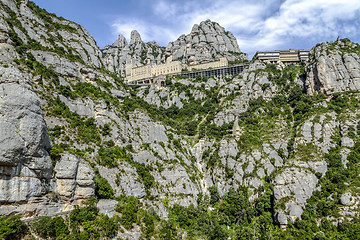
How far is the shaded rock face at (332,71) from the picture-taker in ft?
292

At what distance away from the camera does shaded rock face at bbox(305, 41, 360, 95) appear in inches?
3509

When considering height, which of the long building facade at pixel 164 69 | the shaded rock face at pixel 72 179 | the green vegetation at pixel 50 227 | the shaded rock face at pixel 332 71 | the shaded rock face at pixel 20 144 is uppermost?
the long building facade at pixel 164 69

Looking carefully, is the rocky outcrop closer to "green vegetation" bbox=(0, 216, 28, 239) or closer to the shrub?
the shrub

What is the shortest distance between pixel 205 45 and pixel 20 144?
5477 inches

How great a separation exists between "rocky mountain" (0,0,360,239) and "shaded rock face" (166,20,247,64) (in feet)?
178

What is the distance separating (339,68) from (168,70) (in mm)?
86491

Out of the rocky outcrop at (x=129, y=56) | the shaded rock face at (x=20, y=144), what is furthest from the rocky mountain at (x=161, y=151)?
the rocky outcrop at (x=129, y=56)

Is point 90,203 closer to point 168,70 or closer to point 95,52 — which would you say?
point 95,52

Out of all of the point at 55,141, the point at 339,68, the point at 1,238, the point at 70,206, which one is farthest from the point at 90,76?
the point at 339,68

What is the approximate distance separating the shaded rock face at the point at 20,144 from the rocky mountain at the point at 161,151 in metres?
0.15

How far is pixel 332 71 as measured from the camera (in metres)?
92.2

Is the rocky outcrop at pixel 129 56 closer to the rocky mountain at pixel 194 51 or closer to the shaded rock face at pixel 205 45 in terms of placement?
the rocky mountain at pixel 194 51

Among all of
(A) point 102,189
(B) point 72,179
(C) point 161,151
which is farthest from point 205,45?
(B) point 72,179

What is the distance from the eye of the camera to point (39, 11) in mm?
80688
